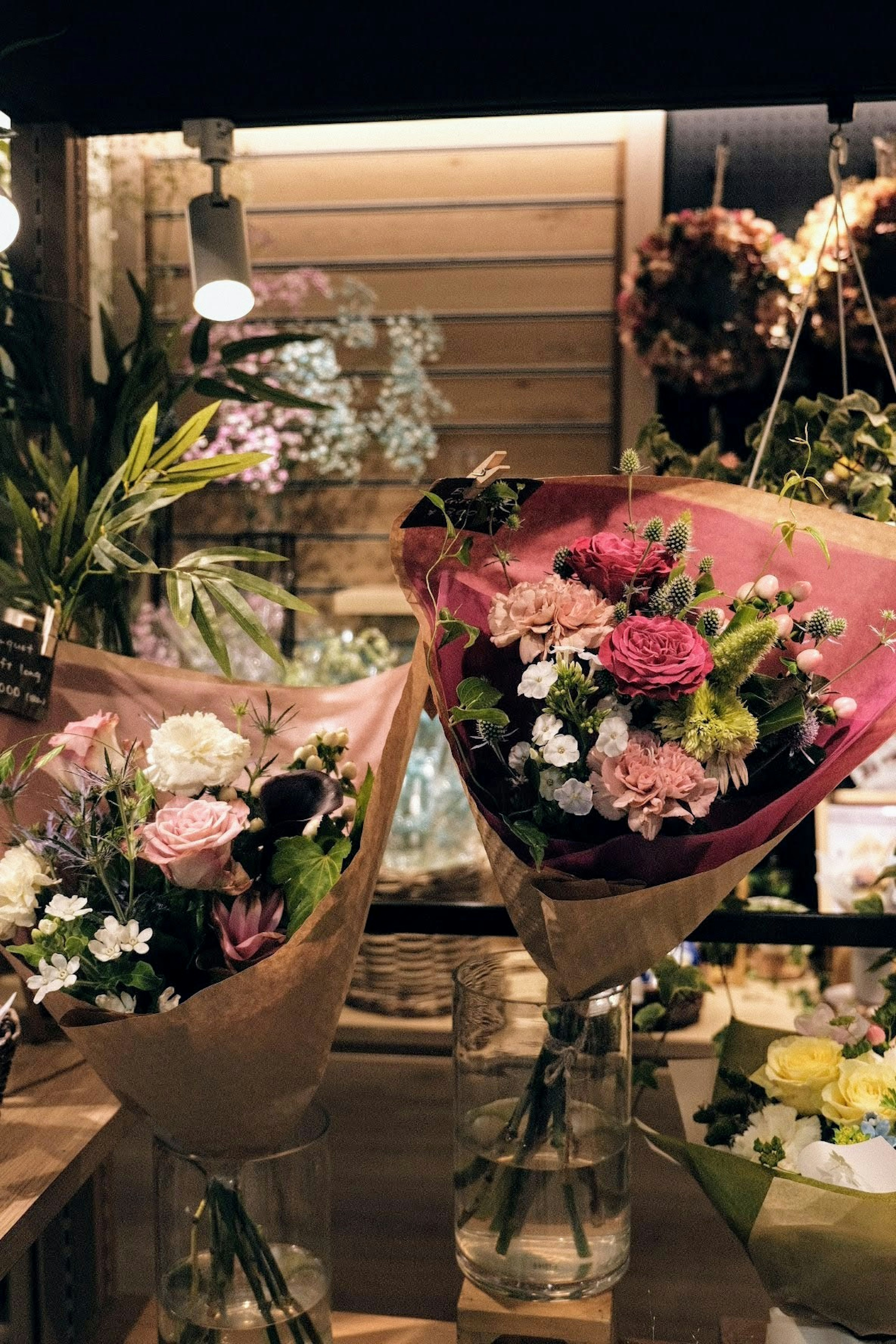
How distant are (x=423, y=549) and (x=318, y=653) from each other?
1.90m

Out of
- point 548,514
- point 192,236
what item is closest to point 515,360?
point 192,236

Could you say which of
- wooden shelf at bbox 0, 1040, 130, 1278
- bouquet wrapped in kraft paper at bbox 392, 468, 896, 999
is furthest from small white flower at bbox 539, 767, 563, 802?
wooden shelf at bbox 0, 1040, 130, 1278

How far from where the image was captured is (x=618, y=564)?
1000mm

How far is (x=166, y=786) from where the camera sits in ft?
3.23

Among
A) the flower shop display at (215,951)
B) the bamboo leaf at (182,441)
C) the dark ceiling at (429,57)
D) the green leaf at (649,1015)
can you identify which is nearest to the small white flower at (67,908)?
the flower shop display at (215,951)

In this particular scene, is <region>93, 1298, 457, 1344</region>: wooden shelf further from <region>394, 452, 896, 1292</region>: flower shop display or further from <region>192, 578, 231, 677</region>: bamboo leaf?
<region>192, 578, 231, 677</region>: bamboo leaf

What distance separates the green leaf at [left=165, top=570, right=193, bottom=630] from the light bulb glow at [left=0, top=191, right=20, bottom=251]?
0.44 meters

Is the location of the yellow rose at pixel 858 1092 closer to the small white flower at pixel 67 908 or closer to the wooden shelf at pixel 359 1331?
the wooden shelf at pixel 359 1331

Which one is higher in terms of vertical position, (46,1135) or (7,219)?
(7,219)

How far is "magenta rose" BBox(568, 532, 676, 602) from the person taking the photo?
100cm

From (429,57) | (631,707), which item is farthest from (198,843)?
(429,57)

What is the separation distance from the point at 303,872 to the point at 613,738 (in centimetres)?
28

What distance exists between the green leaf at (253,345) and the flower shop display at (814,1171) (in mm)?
1208

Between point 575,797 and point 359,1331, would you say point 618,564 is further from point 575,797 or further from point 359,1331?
point 359,1331
